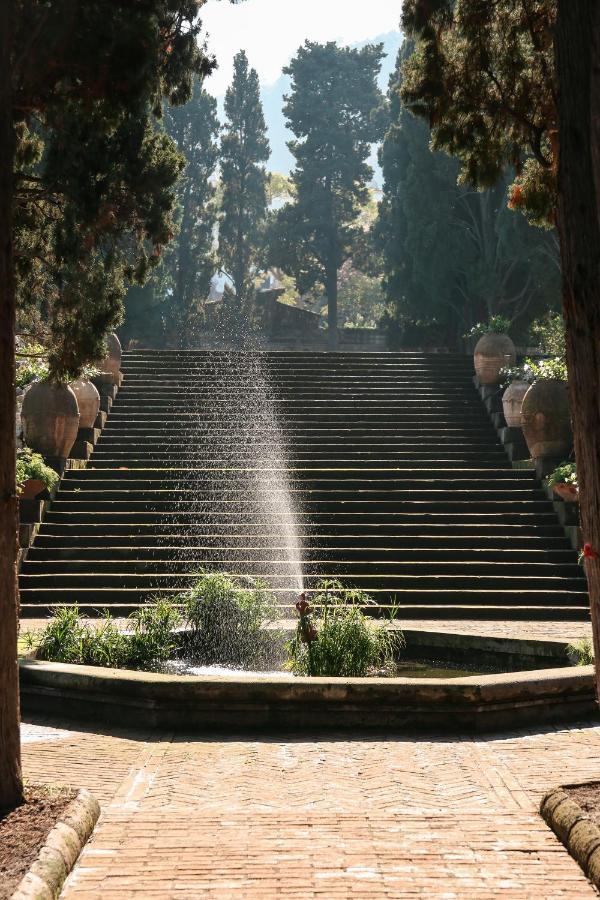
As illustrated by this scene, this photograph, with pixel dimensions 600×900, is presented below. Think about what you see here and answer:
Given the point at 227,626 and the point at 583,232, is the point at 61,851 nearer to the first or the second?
the point at 583,232

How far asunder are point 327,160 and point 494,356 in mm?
30346

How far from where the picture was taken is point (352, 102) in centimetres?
5212

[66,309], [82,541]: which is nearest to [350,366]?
[82,541]

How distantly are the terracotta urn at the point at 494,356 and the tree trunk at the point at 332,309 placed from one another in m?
21.5

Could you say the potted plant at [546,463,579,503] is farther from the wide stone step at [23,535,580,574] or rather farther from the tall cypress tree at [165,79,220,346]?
the tall cypress tree at [165,79,220,346]

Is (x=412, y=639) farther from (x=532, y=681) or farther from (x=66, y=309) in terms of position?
(x=66, y=309)

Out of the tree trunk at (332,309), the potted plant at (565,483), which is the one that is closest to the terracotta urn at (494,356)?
the potted plant at (565,483)

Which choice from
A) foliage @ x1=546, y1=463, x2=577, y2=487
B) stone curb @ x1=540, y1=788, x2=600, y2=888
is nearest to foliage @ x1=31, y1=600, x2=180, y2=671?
stone curb @ x1=540, y1=788, x2=600, y2=888

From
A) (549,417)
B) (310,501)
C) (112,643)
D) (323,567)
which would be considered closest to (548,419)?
(549,417)

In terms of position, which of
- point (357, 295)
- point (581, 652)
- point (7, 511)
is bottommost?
point (581, 652)

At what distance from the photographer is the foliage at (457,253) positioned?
30.0 metres

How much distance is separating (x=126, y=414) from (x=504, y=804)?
52.6 ft

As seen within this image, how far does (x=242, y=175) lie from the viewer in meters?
52.1

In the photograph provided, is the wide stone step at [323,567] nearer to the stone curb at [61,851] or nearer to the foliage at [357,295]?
the stone curb at [61,851]
